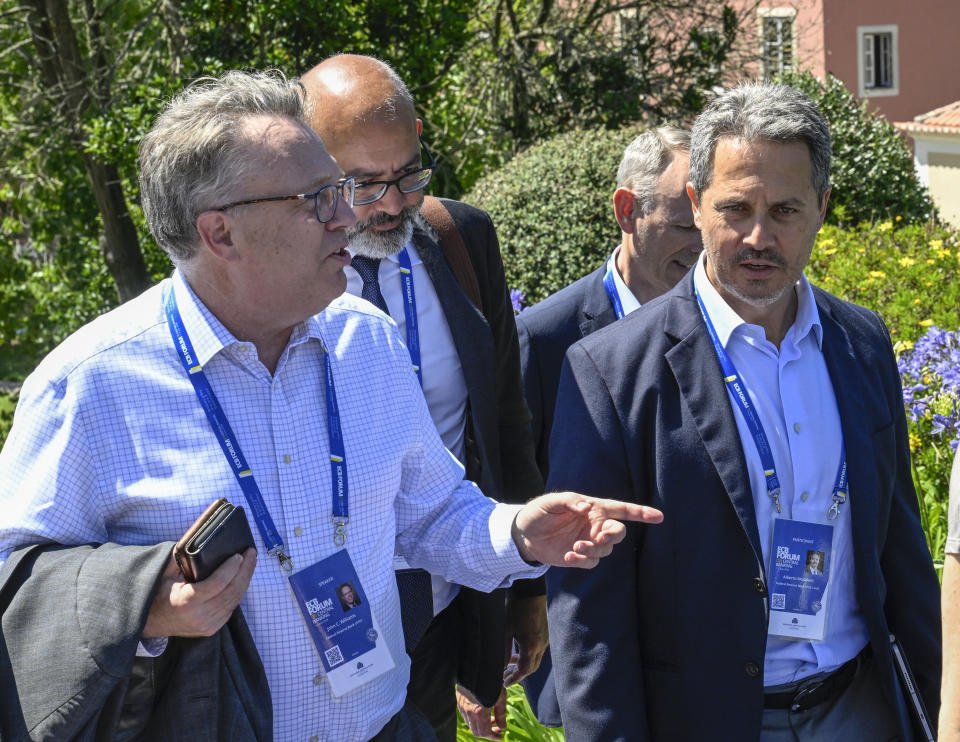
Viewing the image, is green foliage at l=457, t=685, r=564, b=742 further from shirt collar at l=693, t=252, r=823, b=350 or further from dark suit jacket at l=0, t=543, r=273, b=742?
dark suit jacket at l=0, t=543, r=273, b=742

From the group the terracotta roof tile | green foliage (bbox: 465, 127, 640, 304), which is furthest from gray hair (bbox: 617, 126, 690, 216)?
the terracotta roof tile

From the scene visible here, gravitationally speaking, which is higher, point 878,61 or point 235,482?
point 235,482

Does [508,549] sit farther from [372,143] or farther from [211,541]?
[372,143]

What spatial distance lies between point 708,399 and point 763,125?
0.64 meters

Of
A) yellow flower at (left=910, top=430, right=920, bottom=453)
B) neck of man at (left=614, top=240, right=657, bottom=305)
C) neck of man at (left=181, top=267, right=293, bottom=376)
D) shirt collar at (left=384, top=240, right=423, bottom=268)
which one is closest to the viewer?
neck of man at (left=181, top=267, right=293, bottom=376)

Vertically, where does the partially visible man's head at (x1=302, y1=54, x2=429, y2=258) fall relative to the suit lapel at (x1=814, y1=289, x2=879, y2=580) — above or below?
above

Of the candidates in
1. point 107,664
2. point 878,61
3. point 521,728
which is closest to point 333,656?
point 107,664

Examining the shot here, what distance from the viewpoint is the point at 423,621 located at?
2.72 m

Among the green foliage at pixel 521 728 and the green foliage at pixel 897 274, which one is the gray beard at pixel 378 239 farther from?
the green foliage at pixel 897 274

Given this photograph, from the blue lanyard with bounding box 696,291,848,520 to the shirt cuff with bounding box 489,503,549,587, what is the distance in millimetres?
542

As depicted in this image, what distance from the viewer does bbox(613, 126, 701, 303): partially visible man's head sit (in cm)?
381

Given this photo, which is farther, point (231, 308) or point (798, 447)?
point (798, 447)

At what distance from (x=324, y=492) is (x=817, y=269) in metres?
7.71

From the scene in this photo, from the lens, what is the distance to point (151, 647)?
1.88m
